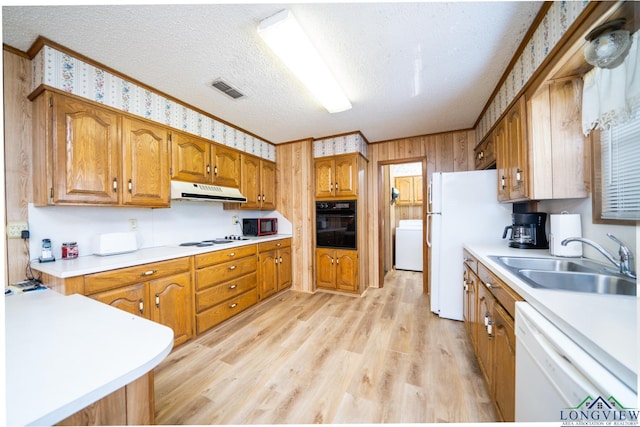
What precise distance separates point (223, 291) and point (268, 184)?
1690 millimetres

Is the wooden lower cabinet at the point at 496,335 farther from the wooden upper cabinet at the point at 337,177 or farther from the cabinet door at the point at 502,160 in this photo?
the wooden upper cabinet at the point at 337,177

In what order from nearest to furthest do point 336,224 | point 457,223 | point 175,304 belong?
point 175,304
point 457,223
point 336,224

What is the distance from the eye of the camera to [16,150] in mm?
1548

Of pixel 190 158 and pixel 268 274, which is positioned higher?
pixel 190 158

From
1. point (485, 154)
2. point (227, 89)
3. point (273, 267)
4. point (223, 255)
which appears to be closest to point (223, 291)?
point (223, 255)

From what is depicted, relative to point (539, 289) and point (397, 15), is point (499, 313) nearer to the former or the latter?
point (539, 289)

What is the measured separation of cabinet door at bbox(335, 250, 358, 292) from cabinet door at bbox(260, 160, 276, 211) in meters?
1.27

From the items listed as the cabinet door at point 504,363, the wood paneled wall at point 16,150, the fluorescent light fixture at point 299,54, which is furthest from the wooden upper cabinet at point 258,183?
the cabinet door at point 504,363

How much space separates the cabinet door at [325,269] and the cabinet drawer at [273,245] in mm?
492

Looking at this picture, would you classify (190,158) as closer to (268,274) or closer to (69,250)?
(69,250)

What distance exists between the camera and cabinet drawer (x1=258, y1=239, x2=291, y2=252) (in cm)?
291

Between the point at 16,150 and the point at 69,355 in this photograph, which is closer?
the point at 69,355

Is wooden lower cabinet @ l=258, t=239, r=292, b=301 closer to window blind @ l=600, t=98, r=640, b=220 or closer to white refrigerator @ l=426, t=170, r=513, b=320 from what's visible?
white refrigerator @ l=426, t=170, r=513, b=320

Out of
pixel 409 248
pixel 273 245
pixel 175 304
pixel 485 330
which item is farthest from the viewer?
pixel 409 248
